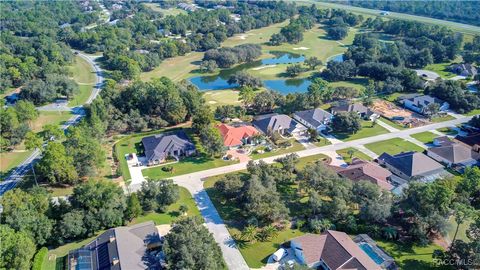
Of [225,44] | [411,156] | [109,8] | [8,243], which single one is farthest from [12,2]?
[411,156]

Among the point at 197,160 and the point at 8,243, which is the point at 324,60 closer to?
the point at 197,160

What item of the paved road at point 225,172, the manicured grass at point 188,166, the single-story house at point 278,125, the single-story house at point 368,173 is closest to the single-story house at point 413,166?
the single-story house at point 368,173

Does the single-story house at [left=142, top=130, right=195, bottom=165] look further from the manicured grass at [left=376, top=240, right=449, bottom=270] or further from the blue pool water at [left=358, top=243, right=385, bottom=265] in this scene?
the manicured grass at [left=376, top=240, right=449, bottom=270]

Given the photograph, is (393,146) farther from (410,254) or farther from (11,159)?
(11,159)

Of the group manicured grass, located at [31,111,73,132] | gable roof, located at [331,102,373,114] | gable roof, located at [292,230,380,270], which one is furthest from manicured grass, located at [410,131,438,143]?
manicured grass, located at [31,111,73,132]

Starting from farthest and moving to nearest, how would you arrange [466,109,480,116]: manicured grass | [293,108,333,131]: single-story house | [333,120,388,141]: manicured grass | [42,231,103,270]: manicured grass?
[466,109,480,116]: manicured grass → [293,108,333,131]: single-story house → [333,120,388,141]: manicured grass → [42,231,103,270]: manicured grass

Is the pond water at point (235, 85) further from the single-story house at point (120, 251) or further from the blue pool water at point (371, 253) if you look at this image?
the single-story house at point (120, 251)
